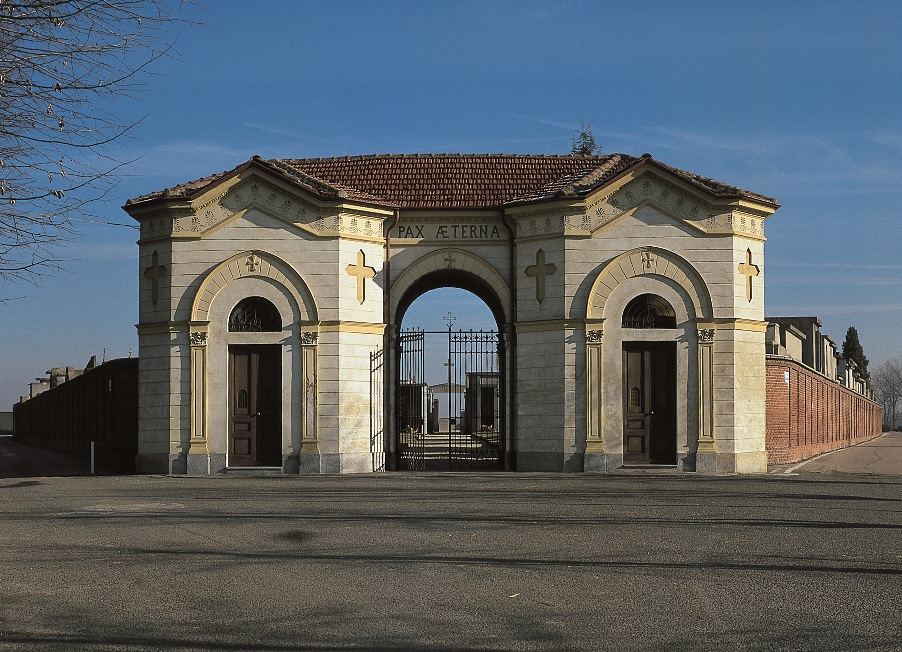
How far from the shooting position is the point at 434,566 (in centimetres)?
1026

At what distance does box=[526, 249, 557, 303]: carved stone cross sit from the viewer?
76.2ft

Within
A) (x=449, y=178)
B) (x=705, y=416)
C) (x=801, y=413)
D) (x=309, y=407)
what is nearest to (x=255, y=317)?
(x=309, y=407)

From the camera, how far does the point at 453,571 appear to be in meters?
10.0

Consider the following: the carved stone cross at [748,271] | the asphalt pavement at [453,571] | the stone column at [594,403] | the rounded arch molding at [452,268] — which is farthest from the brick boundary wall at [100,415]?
the carved stone cross at [748,271]

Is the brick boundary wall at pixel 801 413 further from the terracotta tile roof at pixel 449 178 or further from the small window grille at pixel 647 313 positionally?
the terracotta tile roof at pixel 449 178

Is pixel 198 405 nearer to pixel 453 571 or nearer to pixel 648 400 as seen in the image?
pixel 648 400

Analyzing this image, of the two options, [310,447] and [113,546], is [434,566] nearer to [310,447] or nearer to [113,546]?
[113,546]

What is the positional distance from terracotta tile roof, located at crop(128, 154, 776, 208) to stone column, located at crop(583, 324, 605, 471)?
10.6 ft

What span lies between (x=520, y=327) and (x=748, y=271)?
521 cm

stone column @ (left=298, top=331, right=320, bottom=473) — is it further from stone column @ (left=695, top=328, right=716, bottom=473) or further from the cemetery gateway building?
stone column @ (left=695, top=328, right=716, bottom=473)

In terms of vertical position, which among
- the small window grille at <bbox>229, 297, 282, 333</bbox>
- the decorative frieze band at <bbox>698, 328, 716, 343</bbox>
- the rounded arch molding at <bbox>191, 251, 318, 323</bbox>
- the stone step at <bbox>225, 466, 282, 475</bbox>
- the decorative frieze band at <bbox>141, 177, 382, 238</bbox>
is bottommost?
the stone step at <bbox>225, 466, 282, 475</bbox>

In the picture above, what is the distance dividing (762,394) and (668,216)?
451 cm

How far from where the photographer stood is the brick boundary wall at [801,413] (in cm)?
2534

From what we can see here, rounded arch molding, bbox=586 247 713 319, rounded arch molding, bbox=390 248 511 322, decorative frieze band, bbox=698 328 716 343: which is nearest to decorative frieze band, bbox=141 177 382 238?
rounded arch molding, bbox=390 248 511 322
